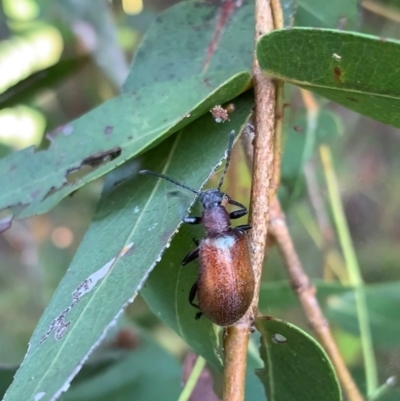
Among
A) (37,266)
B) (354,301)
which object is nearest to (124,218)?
(354,301)

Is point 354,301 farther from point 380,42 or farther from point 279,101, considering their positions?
point 380,42

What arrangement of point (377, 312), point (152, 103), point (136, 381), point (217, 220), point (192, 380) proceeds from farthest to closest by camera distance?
point (377, 312), point (136, 381), point (217, 220), point (192, 380), point (152, 103)

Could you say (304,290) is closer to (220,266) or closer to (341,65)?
Result: (220,266)

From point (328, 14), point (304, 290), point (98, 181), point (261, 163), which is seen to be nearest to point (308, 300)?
point (304, 290)

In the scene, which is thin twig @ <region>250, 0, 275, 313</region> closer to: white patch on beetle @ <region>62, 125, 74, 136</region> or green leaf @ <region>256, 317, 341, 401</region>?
green leaf @ <region>256, 317, 341, 401</region>

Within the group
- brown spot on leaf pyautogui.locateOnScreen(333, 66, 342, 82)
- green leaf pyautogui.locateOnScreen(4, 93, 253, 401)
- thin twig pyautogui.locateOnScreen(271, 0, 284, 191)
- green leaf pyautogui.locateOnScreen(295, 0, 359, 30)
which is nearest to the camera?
green leaf pyautogui.locateOnScreen(4, 93, 253, 401)

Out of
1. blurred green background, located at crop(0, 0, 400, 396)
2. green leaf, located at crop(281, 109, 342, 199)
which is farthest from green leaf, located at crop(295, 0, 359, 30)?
green leaf, located at crop(281, 109, 342, 199)
